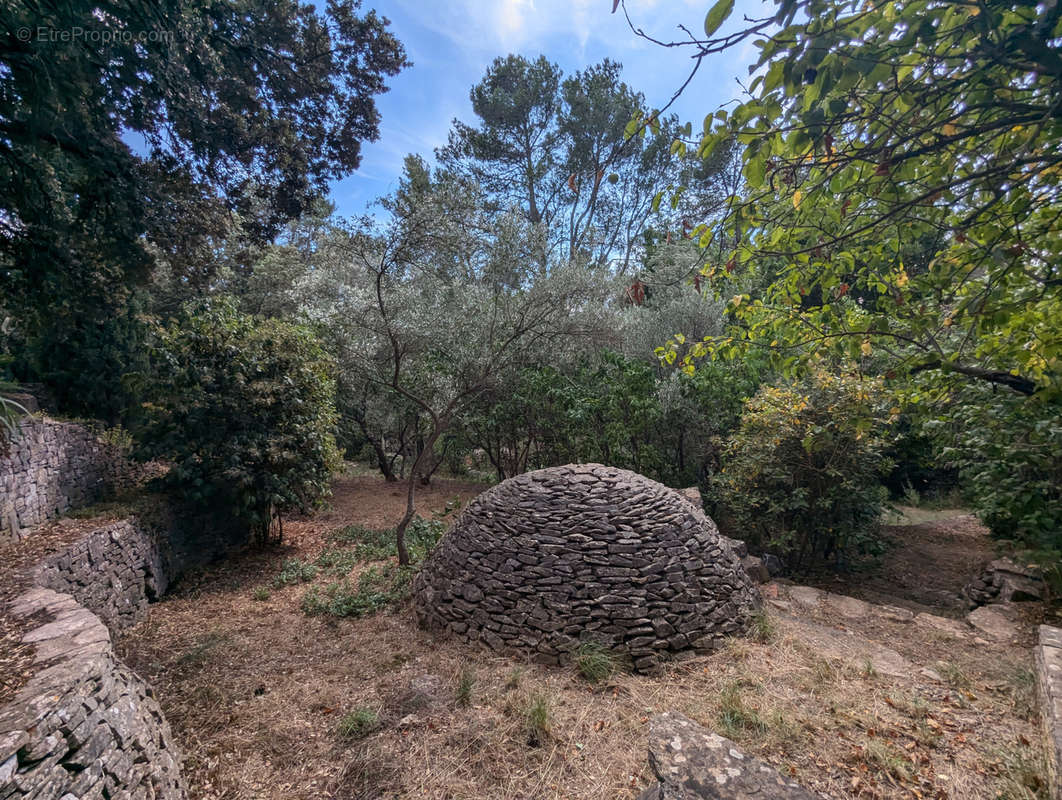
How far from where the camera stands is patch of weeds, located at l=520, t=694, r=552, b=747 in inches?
123

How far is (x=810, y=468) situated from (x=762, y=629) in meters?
2.94

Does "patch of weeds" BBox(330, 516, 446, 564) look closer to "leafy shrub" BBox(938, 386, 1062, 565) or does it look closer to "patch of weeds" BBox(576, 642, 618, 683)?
"patch of weeds" BBox(576, 642, 618, 683)

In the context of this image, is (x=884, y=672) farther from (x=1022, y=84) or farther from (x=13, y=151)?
(x=13, y=151)

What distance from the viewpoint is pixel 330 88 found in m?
7.56

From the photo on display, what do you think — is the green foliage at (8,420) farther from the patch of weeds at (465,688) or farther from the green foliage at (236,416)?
the patch of weeds at (465,688)

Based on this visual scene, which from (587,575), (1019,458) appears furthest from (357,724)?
(1019,458)

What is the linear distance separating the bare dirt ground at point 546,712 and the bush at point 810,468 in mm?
1777

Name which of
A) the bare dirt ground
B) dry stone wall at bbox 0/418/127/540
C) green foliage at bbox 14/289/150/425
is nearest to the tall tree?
green foliage at bbox 14/289/150/425

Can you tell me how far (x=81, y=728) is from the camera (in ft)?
7.25

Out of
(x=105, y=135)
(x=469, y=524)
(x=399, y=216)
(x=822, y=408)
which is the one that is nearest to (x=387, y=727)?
(x=469, y=524)

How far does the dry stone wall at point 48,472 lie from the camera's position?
482cm

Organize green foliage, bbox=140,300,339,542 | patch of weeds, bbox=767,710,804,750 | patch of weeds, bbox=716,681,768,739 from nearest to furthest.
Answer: patch of weeds, bbox=767,710,804,750, patch of weeds, bbox=716,681,768,739, green foliage, bbox=140,300,339,542

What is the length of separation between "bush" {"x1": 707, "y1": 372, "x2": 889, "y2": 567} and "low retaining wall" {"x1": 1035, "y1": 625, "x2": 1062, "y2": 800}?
9.10 ft

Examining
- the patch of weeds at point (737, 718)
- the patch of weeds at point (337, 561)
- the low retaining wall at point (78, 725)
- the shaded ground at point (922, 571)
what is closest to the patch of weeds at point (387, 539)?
the patch of weeds at point (337, 561)
